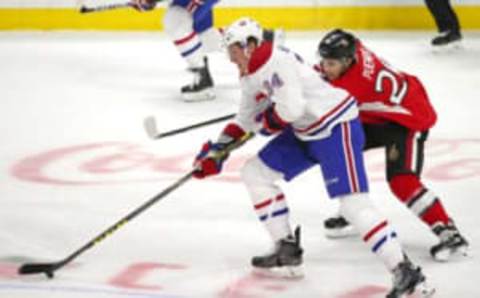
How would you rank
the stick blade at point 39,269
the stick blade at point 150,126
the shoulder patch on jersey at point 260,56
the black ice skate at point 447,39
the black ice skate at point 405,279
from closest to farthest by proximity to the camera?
the black ice skate at point 405,279
the shoulder patch on jersey at point 260,56
the stick blade at point 39,269
the stick blade at point 150,126
the black ice skate at point 447,39

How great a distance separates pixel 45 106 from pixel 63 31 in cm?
239

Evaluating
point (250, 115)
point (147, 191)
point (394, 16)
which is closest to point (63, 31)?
point (394, 16)

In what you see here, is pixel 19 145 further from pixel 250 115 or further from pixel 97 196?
pixel 250 115

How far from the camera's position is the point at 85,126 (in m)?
5.77

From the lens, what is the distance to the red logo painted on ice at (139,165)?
4758 mm

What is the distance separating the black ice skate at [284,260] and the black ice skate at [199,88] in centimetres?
286

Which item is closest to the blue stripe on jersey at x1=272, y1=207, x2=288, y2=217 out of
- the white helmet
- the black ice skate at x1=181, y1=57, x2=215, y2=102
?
the white helmet

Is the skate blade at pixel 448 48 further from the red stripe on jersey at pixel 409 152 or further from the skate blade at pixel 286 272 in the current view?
the skate blade at pixel 286 272

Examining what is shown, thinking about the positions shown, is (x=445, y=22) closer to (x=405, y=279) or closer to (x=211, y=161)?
(x=211, y=161)

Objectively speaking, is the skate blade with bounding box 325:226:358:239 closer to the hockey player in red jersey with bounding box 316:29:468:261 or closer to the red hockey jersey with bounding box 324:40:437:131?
the hockey player in red jersey with bounding box 316:29:468:261

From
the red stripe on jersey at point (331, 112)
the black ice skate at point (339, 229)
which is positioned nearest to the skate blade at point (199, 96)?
the black ice skate at point (339, 229)

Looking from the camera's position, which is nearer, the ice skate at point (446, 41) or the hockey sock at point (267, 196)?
the hockey sock at point (267, 196)

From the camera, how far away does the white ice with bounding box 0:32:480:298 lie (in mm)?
3494

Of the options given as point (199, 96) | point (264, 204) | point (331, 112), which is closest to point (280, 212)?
point (264, 204)
